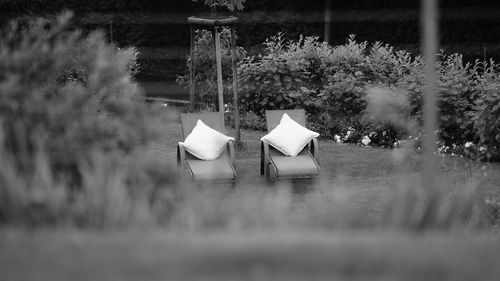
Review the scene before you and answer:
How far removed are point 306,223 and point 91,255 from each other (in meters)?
0.89

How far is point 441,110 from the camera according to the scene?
756 cm

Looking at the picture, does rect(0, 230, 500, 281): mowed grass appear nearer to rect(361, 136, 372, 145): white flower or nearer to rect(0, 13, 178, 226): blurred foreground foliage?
rect(0, 13, 178, 226): blurred foreground foliage

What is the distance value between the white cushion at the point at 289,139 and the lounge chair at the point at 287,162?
0.05 meters

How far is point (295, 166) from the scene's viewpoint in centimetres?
610

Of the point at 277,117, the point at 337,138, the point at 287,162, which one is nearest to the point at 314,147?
the point at 287,162

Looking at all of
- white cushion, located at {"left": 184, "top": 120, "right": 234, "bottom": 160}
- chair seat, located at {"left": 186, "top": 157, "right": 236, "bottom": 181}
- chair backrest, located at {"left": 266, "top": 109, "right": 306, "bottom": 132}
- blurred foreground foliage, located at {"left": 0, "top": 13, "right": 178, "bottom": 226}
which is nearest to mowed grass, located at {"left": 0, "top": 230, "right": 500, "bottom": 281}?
blurred foreground foliage, located at {"left": 0, "top": 13, "right": 178, "bottom": 226}

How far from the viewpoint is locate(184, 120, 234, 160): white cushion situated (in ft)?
20.2

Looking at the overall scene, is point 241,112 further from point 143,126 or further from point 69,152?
point 69,152

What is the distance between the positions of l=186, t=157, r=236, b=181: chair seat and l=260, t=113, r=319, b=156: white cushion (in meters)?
0.46

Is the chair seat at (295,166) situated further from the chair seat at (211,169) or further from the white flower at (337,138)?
the white flower at (337,138)

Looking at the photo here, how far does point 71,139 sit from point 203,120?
3.14m

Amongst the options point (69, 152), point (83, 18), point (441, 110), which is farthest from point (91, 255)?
point (83, 18)

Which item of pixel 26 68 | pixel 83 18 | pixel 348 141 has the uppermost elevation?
pixel 83 18

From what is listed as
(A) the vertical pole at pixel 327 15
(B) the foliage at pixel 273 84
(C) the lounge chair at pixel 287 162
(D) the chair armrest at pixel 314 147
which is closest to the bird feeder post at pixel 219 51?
(C) the lounge chair at pixel 287 162
